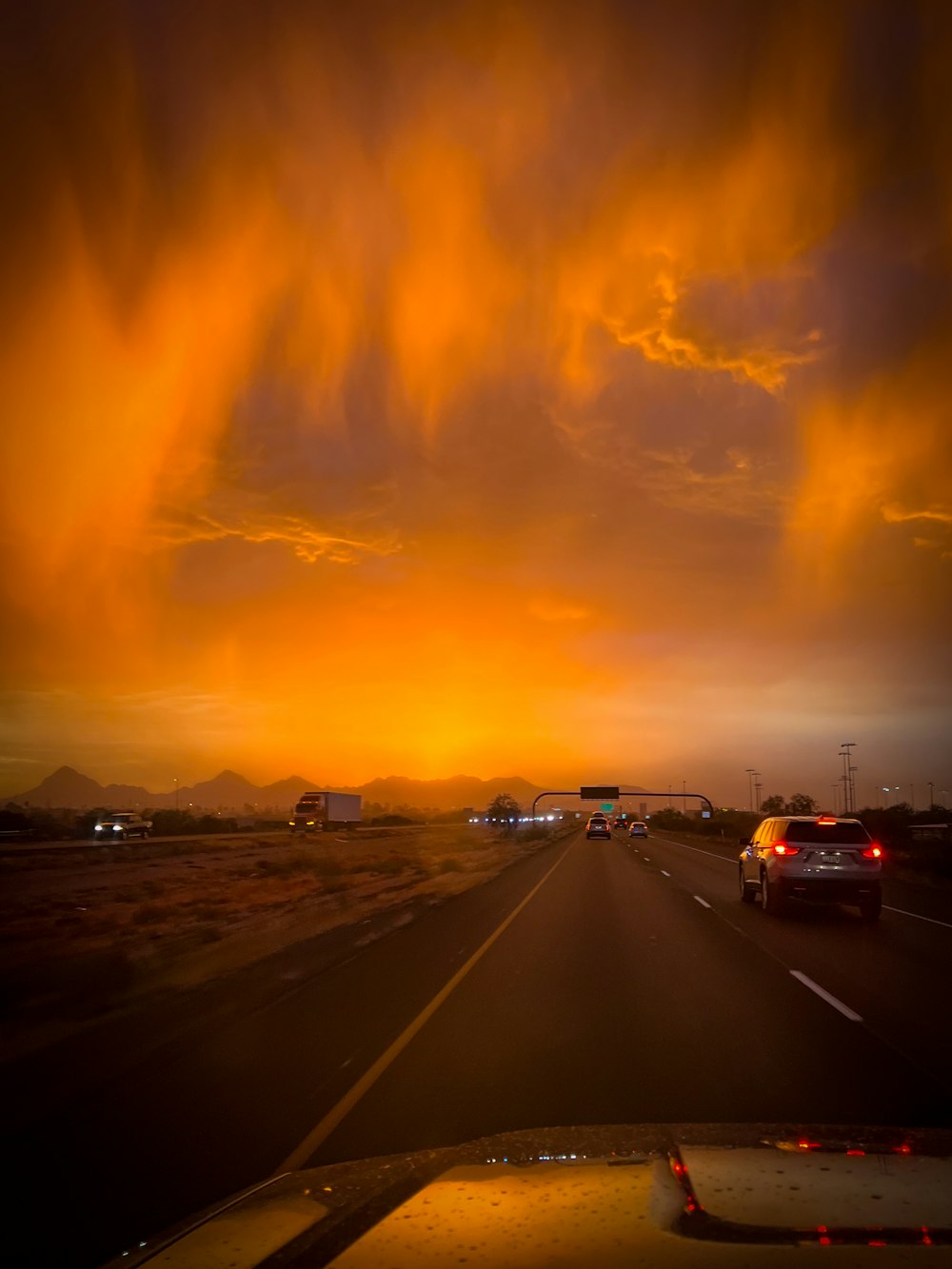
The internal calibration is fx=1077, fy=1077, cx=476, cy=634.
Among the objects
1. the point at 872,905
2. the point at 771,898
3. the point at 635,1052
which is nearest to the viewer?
the point at 635,1052

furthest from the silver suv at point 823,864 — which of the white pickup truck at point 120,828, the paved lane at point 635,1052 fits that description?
the white pickup truck at point 120,828

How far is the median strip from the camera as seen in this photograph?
10730 millimetres

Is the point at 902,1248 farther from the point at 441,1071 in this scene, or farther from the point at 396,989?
the point at 396,989

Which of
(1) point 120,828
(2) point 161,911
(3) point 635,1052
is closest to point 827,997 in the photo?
(3) point 635,1052

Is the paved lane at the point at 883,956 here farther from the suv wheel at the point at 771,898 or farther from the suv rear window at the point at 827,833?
the suv rear window at the point at 827,833

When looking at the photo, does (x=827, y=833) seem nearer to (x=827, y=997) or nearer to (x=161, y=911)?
(x=827, y=997)

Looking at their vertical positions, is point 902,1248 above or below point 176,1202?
above

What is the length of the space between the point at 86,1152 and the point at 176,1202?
1239mm

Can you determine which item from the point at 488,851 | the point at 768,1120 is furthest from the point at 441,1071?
the point at 488,851

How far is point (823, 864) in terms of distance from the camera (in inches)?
786

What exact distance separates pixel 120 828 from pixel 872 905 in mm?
57347

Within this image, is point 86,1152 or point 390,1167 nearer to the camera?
point 390,1167

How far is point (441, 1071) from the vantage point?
8.34 m

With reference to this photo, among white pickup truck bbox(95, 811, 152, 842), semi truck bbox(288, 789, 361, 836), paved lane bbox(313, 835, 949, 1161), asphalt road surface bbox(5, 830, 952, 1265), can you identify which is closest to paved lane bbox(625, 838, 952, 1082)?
asphalt road surface bbox(5, 830, 952, 1265)
